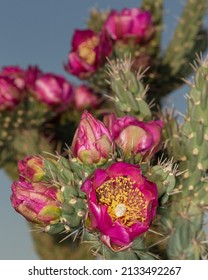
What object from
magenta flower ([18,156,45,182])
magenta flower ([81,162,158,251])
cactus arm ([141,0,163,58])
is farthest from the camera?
cactus arm ([141,0,163,58])

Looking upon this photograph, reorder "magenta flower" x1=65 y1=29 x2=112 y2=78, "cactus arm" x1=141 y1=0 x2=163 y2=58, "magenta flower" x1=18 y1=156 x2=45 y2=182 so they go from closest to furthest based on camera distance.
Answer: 1. "magenta flower" x1=18 y1=156 x2=45 y2=182
2. "magenta flower" x1=65 y1=29 x2=112 y2=78
3. "cactus arm" x1=141 y1=0 x2=163 y2=58

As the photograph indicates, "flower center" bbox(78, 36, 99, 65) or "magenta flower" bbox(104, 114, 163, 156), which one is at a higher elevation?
"magenta flower" bbox(104, 114, 163, 156)

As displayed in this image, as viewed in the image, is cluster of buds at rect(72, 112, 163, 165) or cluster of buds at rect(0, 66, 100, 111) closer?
cluster of buds at rect(72, 112, 163, 165)

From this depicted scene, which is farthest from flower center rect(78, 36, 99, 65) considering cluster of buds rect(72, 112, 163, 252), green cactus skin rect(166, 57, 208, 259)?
cluster of buds rect(72, 112, 163, 252)

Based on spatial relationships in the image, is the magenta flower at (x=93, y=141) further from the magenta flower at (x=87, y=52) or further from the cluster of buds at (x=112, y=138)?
the magenta flower at (x=87, y=52)

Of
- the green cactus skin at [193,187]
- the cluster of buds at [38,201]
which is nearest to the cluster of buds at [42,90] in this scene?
the green cactus skin at [193,187]

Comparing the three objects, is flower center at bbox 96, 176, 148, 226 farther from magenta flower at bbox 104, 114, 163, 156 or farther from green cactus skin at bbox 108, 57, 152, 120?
green cactus skin at bbox 108, 57, 152, 120
